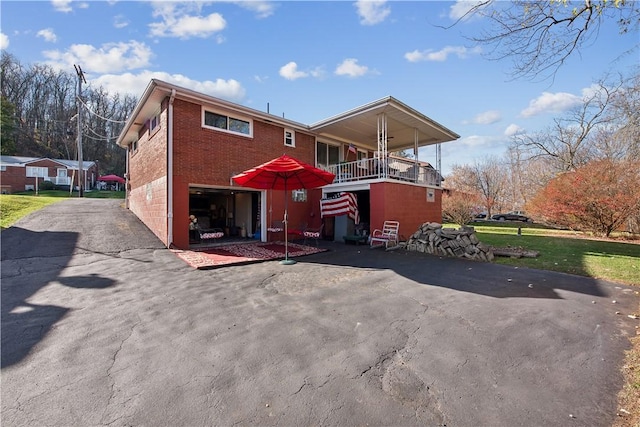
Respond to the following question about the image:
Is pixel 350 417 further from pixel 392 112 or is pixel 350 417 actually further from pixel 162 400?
pixel 392 112

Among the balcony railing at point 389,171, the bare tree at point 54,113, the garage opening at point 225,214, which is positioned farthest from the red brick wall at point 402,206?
the bare tree at point 54,113

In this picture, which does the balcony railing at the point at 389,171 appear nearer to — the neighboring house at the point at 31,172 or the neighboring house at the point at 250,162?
the neighboring house at the point at 250,162

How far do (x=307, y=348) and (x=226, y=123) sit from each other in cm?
960

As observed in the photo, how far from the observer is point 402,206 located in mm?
11828

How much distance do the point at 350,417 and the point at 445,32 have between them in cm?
494

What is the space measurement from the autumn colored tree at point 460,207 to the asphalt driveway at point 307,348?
15.6 meters

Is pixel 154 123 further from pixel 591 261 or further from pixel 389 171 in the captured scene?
pixel 591 261

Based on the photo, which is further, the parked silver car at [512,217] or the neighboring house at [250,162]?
the parked silver car at [512,217]

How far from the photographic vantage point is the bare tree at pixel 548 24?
389 centimetres

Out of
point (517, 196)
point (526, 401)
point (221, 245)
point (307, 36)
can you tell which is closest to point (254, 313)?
point (526, 401)

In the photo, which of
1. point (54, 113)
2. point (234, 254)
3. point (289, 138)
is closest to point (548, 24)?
point (234, 254)

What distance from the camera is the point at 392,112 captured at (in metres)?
10.9

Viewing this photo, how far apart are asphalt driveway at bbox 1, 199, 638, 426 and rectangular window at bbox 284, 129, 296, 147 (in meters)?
7.78

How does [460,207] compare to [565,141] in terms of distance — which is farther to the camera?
[565,141]
